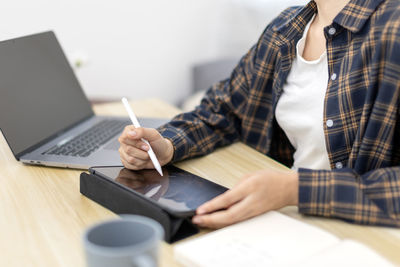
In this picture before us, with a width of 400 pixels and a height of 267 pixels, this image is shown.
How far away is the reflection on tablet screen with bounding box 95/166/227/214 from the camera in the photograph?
71 centimetres

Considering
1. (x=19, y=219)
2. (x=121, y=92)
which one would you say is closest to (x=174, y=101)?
(x=121, y=92)

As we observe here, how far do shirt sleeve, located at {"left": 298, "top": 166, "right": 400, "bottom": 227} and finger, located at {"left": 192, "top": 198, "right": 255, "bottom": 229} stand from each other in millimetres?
102

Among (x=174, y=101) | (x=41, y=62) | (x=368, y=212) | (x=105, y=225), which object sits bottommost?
(x=174, y=101)

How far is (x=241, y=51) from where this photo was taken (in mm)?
2410

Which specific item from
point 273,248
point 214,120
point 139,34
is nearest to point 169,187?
point 273,248

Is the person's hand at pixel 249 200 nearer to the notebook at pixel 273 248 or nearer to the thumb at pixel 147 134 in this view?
the notebook at pixel 273 248

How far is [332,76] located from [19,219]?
2.21 ft

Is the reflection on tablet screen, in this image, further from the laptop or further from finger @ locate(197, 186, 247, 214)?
the laptop

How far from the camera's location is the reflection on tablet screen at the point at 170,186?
0.71 m

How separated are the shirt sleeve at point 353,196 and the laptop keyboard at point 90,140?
19.7 inches

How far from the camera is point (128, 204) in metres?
0.71

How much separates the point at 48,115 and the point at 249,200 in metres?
0.61

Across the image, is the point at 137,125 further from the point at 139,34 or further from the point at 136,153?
the point at 139,34

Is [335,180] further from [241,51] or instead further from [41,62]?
[241,51]
